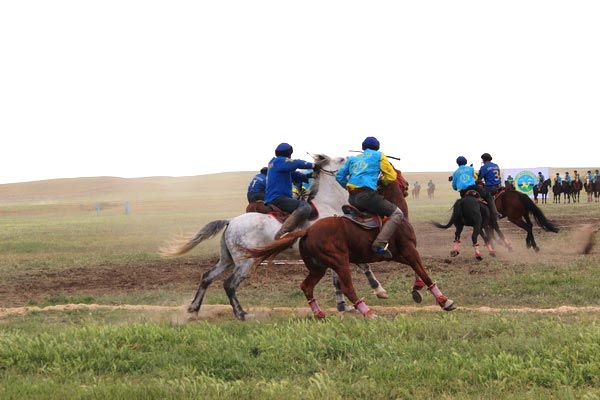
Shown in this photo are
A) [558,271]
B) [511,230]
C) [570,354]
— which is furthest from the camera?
[511,230]

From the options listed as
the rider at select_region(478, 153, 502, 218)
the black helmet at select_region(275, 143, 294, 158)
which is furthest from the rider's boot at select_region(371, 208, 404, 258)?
the rider at select_region(478, 153, 502, 218)

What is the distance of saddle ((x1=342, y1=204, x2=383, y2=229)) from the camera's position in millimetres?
10250

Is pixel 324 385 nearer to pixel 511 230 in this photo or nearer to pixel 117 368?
pixel 117 368

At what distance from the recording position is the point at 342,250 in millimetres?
10047

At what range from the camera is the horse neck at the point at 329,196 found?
1164 centimetres

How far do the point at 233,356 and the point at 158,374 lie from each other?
79 centimetres

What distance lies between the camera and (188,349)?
26.5 feet

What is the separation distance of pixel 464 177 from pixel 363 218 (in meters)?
9.36

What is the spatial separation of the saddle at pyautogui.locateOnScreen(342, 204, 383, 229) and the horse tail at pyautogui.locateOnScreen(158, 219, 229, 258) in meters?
2.20

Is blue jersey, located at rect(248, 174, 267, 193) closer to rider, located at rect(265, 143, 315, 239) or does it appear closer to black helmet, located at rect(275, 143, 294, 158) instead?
rider, located at rect(265, 143, 315, 239)

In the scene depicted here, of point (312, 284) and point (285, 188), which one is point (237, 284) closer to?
point (312, 284)

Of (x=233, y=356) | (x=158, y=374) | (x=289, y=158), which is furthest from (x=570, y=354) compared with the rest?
(x=289, y=158)

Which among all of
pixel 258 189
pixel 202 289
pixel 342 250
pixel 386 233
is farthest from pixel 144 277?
pixel 386 233

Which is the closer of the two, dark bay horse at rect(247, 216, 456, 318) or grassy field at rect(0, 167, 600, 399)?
grassy field at rect(0, 167, 600, 399)
